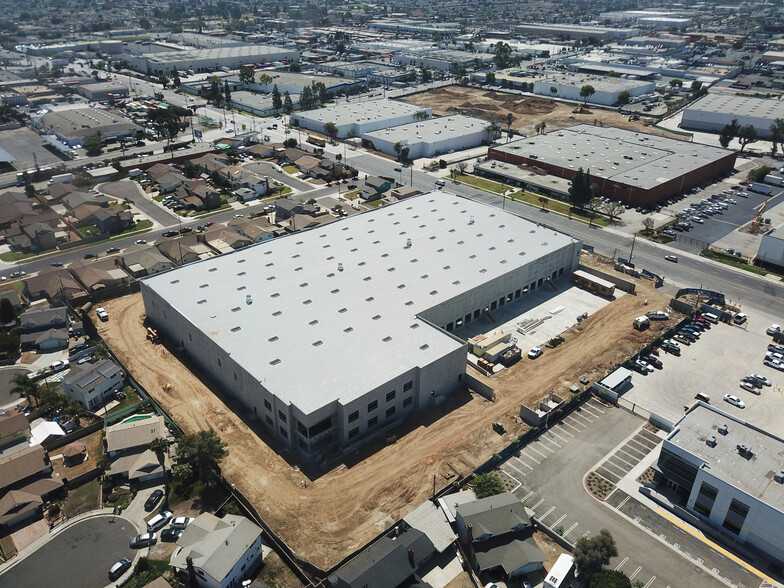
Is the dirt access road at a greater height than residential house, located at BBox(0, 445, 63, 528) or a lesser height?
lesser

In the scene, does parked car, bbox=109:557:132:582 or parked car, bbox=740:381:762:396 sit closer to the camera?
parked car, bbox=109:557:132:582

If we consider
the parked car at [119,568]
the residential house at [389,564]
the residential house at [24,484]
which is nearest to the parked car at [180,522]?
the parked car at [119,568]

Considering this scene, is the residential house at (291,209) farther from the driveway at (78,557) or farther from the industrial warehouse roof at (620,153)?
the driveway at (78,557)

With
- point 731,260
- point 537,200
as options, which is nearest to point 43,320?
point 537,200

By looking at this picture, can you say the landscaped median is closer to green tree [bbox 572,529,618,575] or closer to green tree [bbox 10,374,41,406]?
green tree [bbox 572,529,618,575]

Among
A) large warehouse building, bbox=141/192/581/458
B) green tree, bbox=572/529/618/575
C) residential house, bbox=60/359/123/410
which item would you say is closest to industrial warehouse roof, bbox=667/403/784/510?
green tree, bbox=572/529/618/575

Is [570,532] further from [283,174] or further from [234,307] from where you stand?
[283,174]

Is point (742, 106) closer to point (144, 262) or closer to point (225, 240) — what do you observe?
point (225, 240)
